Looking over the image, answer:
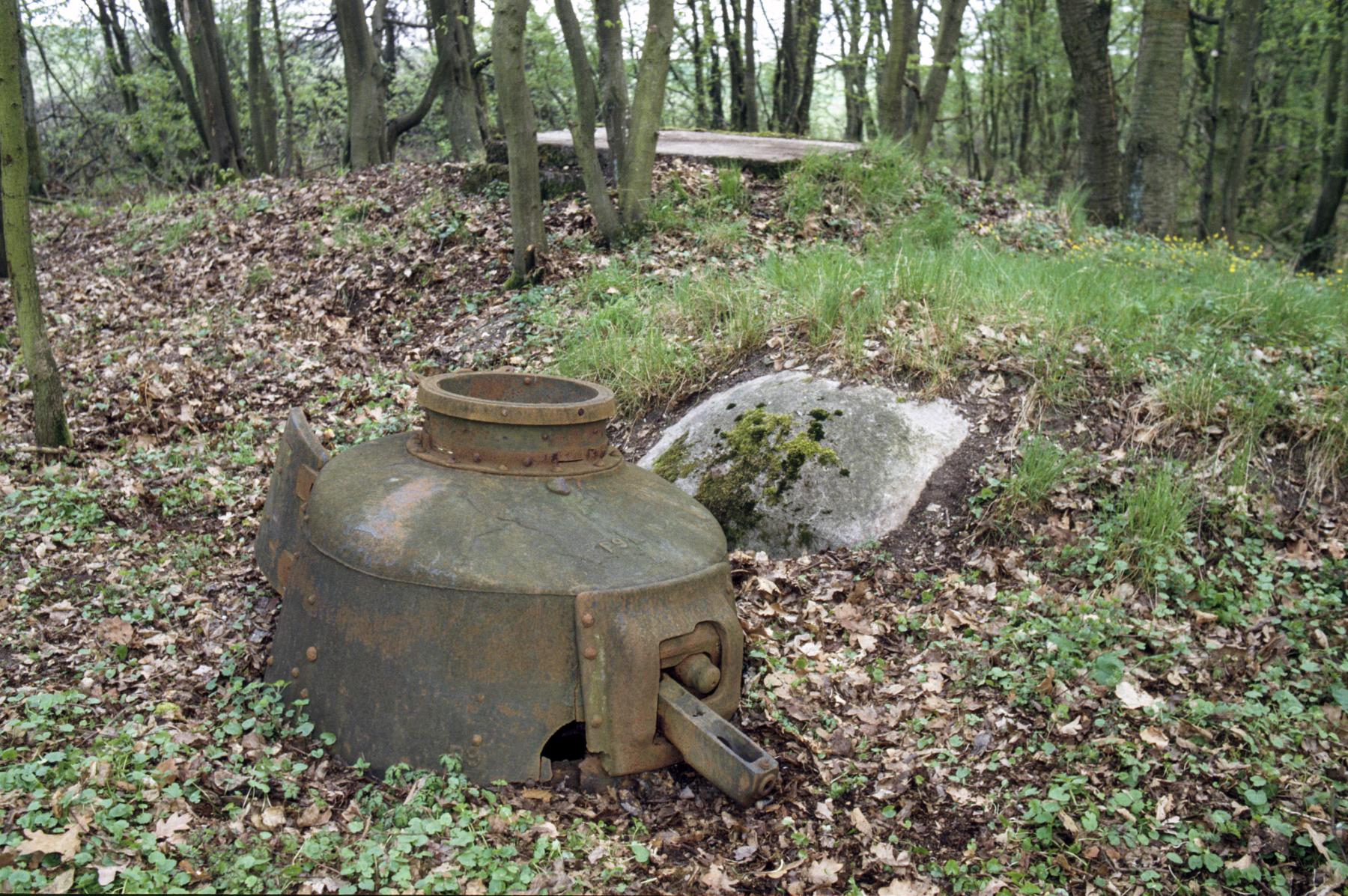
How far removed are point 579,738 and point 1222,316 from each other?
5.24 meters

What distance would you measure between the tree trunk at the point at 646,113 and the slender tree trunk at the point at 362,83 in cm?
548

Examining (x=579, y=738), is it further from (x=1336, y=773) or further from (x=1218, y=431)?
(x=1218, y=431)

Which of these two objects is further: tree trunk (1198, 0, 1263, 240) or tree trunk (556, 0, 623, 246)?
tree trunk (1198, 0, 1263, 240)

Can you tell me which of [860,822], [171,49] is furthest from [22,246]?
[171,49]

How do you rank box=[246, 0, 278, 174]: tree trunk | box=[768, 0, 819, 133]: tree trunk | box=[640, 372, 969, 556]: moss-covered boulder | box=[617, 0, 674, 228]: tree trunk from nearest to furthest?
box=[640, 372, 969, 556]: moss-covered boulder
box=[617, 0, 674, 228]: tree trunk
box=[246, 0, 278, 174]: tree trunk
box=[768, 0, 819, 133]: tree trunk

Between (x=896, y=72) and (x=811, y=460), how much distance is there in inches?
314

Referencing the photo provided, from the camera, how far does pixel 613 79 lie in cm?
889

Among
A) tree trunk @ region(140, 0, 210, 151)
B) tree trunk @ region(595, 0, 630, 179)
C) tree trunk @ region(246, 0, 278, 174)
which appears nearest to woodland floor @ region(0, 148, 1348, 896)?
tree trunk @ region(595, 0, 630, 179)

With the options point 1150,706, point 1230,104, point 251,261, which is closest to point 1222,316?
point 1150,706

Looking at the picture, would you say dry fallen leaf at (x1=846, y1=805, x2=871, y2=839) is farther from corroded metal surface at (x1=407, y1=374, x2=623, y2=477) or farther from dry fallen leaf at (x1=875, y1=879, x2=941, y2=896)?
corroded metal surface at (x1=407, y1=374, x2=623, y2=477)

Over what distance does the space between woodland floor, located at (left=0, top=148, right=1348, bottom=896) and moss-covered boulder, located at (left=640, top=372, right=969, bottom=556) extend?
0.56 ft

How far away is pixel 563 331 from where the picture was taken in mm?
7230

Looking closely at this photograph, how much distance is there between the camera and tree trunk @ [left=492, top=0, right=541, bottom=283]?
295 inches

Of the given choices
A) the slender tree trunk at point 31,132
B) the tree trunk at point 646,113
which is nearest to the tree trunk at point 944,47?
the tree trunk at point 646,113
